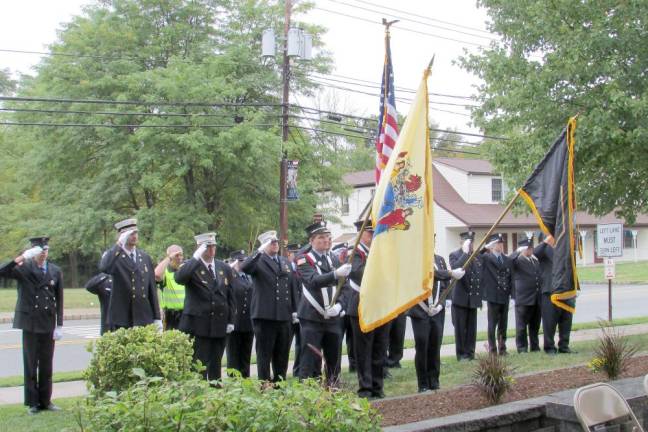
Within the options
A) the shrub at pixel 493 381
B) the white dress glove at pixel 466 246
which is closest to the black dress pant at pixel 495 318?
the white dress glove at pixel 466 246

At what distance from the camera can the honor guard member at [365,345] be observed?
25.5 feet

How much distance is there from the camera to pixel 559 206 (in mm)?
7254

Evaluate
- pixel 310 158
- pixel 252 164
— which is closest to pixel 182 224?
pixel 252 164

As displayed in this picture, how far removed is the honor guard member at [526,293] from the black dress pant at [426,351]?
13.9 feet

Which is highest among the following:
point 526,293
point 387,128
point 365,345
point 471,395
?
point 387,128

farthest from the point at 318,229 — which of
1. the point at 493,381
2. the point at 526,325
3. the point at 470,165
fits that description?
the point at 470,165

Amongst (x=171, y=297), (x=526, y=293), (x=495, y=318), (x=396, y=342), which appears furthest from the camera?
(x=495, y=318)

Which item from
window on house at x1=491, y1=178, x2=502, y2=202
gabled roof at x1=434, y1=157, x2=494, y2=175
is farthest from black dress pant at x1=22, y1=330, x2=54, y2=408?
window on house at x1=491, y1=178, x2=502, y2=202

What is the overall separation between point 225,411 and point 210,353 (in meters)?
5.10

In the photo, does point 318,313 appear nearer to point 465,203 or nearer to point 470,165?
point 465,203

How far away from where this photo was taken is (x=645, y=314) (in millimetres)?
20391

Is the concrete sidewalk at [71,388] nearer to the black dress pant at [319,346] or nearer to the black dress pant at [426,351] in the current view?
the black dress pant at [319,346]

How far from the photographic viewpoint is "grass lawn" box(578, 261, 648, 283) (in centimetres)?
3666

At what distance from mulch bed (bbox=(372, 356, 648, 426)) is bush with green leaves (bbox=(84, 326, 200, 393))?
174cm
